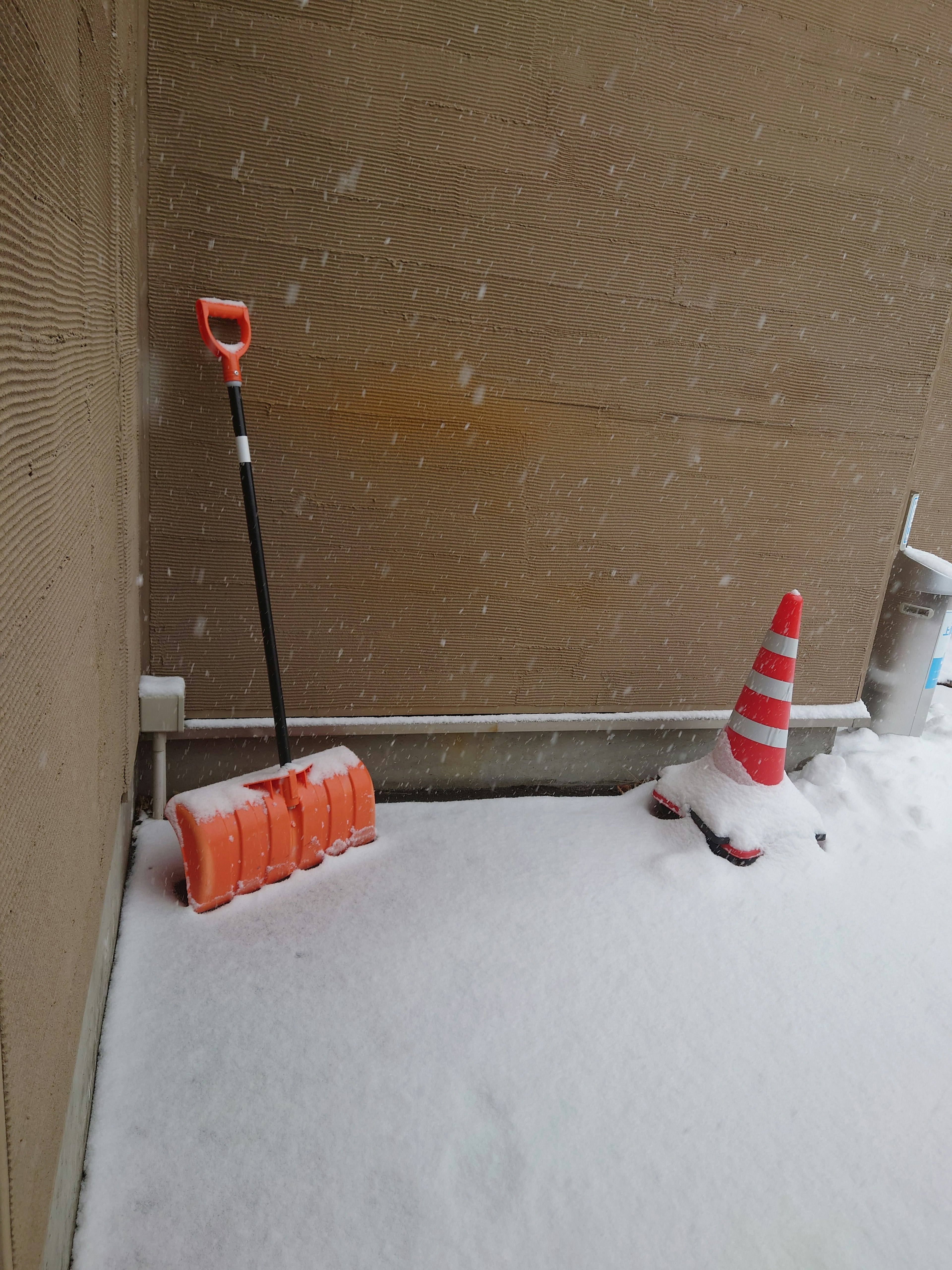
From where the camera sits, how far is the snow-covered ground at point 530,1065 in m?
1.56

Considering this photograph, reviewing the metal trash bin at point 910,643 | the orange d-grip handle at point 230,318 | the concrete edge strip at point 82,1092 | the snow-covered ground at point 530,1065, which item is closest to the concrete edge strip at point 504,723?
the metal trash bin at point 910,643

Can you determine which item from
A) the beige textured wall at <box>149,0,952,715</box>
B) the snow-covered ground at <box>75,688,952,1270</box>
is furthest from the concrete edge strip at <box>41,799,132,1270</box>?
the beige textured wall at <box>149,0,952,715</box>

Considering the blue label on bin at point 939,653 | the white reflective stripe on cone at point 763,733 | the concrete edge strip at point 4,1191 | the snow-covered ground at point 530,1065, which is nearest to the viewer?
the concrete edge strip at point 4,1191

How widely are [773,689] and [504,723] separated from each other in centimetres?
106

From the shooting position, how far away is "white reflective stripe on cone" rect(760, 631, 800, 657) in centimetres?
304

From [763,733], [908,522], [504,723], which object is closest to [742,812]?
[763,733]

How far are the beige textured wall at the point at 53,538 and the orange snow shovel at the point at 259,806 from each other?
390 millimetres

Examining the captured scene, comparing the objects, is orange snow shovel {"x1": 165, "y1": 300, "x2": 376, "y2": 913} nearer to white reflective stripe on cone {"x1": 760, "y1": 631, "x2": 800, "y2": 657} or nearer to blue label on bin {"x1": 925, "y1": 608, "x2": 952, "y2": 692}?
white reflective stripe on cone {"x1": 760, "y1": 631, "x2": 800, "y2": 657}

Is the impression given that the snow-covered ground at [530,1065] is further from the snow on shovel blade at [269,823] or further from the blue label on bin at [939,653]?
the blue label on bin at [939,653]

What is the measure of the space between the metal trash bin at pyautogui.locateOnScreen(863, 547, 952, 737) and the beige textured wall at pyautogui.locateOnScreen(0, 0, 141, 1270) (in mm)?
3527

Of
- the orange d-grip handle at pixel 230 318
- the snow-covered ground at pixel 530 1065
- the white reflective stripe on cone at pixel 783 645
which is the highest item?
the orange d-grip handle at pixel 230 318

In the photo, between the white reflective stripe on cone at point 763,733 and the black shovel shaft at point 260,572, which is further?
the white reflective stripe on cone at point 763,733

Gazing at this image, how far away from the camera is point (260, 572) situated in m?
2.55

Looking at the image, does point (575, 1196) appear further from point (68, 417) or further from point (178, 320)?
point (178, 320)
